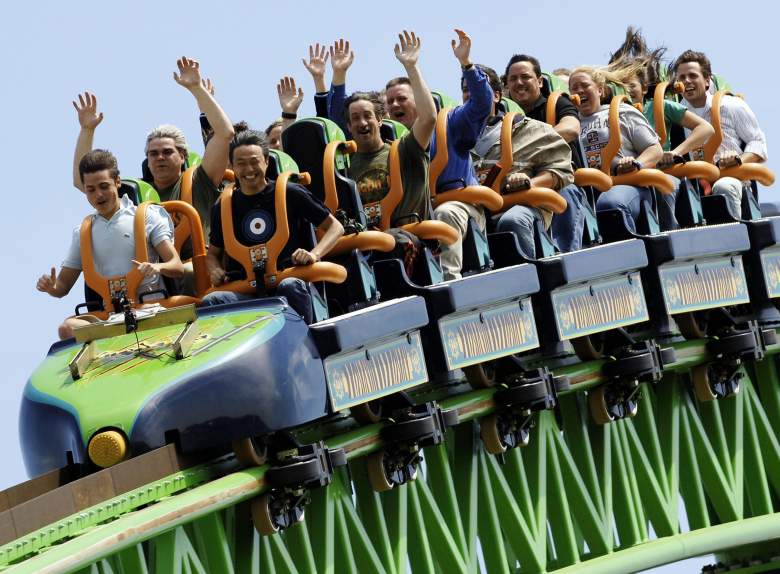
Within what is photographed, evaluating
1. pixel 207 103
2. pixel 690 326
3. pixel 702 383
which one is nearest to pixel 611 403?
pixel 690 326

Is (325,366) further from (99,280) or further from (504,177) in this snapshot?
(504,177)

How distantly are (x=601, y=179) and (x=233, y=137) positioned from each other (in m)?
3.05

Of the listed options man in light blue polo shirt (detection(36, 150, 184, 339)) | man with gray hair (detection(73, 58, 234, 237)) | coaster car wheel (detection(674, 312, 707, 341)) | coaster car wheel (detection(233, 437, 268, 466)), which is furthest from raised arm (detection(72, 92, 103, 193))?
coaster car wheel (detection(674, 312, 707, 341))

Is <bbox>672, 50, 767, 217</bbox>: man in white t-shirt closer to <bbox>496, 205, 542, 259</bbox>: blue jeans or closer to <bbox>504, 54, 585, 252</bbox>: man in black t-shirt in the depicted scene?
<bbox>504, 54, 585, 252</bbox>: man in black t-shirt

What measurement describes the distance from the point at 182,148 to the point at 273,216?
1.77m

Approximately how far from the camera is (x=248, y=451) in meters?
10.4

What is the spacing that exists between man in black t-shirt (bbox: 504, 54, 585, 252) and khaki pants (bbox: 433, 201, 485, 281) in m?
1.08

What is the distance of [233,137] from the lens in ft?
39.9

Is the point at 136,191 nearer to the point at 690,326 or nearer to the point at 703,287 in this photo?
the point at 703,287

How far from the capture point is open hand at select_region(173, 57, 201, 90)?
12209 millimetres

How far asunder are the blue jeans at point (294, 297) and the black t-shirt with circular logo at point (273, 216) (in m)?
0.28

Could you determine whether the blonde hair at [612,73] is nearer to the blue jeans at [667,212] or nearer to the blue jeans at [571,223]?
the blue jeans at [667,212]

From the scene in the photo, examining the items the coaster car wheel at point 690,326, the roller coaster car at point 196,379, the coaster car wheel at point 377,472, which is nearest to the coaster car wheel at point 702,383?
the coaster car wheel at point 690,326

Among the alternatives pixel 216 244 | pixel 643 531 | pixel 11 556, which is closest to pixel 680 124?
pixel 643 531
